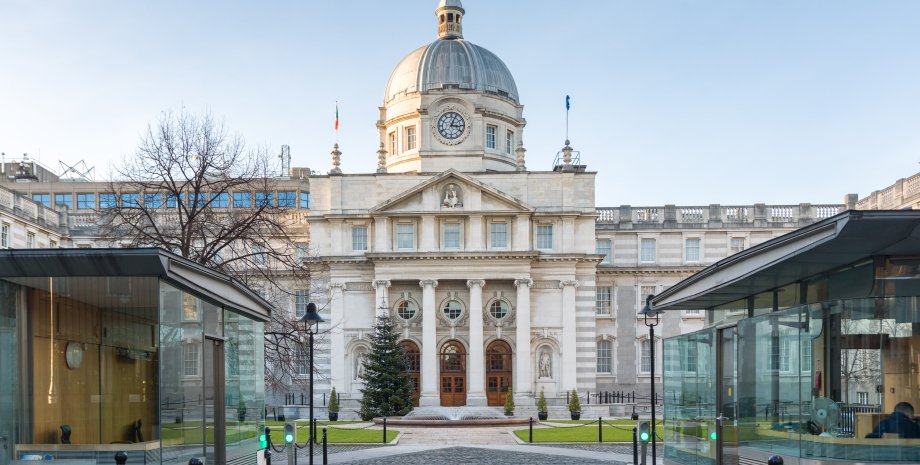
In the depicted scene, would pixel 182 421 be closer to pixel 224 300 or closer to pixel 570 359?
pixel 224 300

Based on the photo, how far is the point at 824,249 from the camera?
48.0 feet

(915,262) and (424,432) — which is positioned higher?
(915,262)

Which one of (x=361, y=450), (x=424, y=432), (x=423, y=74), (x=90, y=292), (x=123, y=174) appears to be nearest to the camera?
(x=90, y=292)

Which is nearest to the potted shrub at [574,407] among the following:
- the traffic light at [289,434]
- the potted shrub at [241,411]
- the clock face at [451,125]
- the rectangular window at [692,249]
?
the rectangular window at [692,249]

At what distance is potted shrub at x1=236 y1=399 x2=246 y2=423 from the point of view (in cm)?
2048

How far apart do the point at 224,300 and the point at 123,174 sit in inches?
836

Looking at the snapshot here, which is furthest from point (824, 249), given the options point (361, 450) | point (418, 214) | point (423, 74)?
point (423, 74)

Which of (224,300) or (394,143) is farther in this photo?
(394,143)

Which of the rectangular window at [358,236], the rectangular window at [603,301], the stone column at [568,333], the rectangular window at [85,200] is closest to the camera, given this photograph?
the stone column at [568,333]

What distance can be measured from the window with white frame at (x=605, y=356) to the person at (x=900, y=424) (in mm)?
51051

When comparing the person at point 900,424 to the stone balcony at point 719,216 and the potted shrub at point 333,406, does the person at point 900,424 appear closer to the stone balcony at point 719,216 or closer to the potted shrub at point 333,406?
the potted shrub at point 333,406

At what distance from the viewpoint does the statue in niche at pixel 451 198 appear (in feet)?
196

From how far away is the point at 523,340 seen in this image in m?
59.5

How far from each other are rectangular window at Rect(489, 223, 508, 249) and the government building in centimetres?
9
